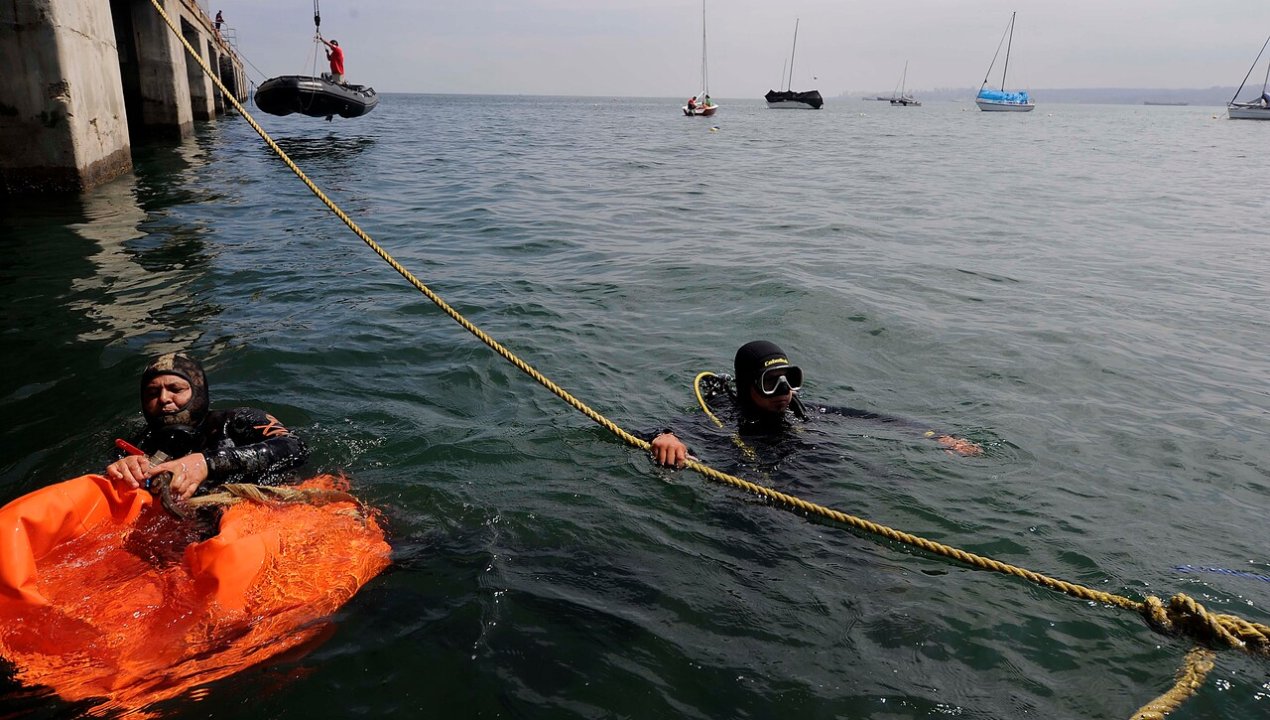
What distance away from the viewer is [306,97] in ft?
78.0

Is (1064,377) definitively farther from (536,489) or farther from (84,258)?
(84,258)

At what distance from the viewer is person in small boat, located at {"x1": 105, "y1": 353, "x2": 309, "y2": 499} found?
365cm

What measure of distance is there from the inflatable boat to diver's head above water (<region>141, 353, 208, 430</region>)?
74.3ft

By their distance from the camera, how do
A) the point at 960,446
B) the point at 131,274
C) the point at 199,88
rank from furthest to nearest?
the point at 199,88 → the point at 131,274 → the point at 960,446

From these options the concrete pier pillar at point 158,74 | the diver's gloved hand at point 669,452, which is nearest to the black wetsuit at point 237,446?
the diver's gloved hand at point 669,452

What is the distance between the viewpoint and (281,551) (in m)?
3.24

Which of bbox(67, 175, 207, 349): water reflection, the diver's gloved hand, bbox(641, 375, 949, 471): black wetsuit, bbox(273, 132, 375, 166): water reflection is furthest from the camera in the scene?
bbox(273, 132, 375, 166): water reflection

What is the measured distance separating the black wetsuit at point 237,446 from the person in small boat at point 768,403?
2010 millimetres

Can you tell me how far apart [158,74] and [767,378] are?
22.7 metres

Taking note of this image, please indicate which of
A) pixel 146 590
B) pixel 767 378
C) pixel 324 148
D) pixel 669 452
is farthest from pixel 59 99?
pixel 324 148

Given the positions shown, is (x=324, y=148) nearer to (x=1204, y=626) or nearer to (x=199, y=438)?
(x=199, y=438)

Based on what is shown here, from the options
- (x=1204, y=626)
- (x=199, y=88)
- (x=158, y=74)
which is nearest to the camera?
(x=1204, y=626)

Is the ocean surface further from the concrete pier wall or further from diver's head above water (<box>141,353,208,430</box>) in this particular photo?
diver's head above water (<box>141,353,208,430</box>)

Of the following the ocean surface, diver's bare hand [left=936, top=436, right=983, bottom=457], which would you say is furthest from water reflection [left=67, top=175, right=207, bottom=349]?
diver's bare hand [left=936, top=436, right=983, bottom=457]
